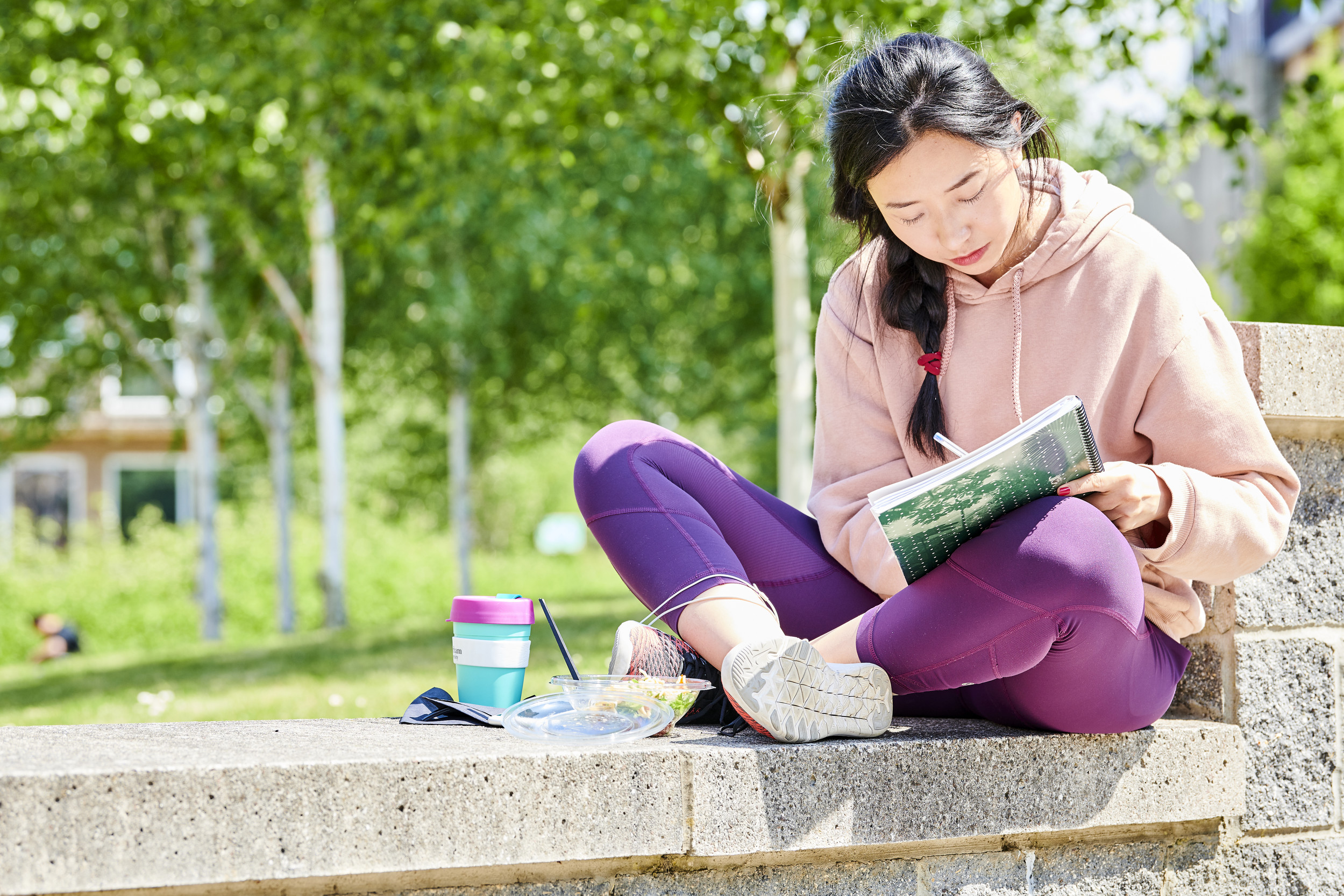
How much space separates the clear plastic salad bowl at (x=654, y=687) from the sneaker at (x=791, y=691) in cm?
13

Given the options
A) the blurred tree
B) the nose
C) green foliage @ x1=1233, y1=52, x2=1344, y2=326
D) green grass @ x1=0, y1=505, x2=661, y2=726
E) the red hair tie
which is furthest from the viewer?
green foliage @ x1=1233, y1=52, x2=1344, y2=326

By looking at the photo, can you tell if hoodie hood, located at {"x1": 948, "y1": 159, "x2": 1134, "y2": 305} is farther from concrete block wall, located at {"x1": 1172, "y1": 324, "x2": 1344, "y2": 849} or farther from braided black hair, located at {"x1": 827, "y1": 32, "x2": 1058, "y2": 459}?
concrete block wall, located at {"x1": 1172, "y1": 324, "x2": 1344, "y2": 849}

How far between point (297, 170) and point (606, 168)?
248 cm

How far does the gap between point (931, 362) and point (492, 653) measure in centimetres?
89

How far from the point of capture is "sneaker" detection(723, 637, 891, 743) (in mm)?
1670

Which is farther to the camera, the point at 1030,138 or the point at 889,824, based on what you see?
the point at 1030,138

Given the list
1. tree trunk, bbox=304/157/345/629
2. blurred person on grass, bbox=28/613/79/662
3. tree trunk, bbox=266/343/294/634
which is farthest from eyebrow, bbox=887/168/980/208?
tree trunk, bbox=266/343/294/634

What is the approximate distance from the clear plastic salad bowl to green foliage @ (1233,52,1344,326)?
12.9 metres

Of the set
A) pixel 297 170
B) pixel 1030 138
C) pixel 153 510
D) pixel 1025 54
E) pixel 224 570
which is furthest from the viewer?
pixel 153 510

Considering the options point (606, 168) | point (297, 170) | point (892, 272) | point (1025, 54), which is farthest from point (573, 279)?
point (892, 272)

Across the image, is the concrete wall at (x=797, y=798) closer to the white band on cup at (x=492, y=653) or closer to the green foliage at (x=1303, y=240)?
the white band on cup at (x=492, y=653)

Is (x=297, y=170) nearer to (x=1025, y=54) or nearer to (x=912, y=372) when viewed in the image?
(x=1025, y=54)

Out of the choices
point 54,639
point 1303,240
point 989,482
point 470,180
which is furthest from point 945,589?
point 1303,240

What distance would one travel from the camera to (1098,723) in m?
1.81
